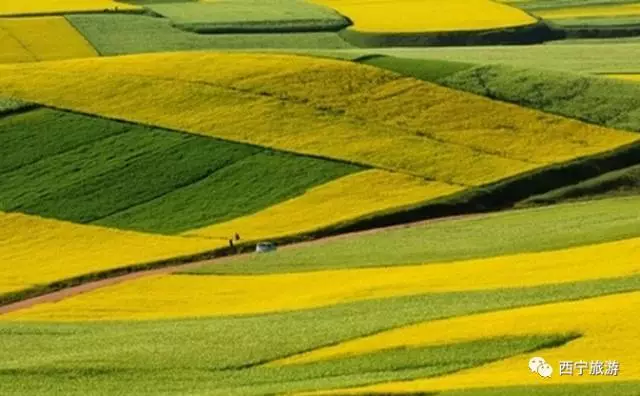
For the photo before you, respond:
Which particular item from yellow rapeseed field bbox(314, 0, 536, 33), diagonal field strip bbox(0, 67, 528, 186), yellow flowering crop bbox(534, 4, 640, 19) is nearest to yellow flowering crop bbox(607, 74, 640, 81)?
diagonal field strip bbox(0, 67, 528, 186)

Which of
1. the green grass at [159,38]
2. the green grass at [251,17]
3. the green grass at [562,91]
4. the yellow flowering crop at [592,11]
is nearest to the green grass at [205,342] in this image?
the green grass at [562,91]

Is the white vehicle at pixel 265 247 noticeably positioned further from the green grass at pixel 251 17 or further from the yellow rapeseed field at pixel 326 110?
the green grass at pixel 251 17

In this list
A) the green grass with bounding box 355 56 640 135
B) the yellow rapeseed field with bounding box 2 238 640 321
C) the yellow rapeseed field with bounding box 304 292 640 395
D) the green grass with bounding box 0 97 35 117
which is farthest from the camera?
the green grass with bounding box 0 97 35 117

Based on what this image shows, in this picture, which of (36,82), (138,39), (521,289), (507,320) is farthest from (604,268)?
(138,39)

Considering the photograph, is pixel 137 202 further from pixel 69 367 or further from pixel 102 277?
pixel 69 367

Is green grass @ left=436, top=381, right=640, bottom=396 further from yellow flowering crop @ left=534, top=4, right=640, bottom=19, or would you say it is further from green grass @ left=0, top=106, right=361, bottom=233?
yellow flowering crop @ left=534, top=4, right=640, bottom=19

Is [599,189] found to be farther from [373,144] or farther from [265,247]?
[265,247]
